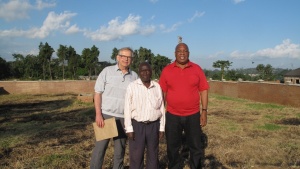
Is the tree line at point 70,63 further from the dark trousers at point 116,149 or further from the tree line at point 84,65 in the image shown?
the dark trousers at point 116,149

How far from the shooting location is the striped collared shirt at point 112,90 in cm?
313

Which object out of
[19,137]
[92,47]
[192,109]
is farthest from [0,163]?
[92,47]

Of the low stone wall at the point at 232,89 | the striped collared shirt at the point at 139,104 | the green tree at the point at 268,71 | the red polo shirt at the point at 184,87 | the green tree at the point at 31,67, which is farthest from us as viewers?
the green tree at the point at 31,67

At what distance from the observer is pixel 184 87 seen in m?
3.32

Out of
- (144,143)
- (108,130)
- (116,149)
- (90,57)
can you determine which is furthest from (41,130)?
(90,57)

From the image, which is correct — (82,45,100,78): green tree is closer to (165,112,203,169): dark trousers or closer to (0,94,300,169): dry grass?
(0,94,300,169): dry grass

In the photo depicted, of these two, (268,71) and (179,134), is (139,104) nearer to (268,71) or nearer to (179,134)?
(179,134)

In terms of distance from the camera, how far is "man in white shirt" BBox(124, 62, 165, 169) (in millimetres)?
2955

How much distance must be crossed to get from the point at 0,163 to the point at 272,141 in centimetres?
510

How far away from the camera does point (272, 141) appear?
591 cm

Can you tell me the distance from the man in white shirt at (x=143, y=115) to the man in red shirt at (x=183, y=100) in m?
0.37

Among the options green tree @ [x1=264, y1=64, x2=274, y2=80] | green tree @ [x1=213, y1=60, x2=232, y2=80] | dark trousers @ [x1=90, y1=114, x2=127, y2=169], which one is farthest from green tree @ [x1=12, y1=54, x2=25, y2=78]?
dark trousers @ [x1=90, y1=114, x2=127, y2=169]

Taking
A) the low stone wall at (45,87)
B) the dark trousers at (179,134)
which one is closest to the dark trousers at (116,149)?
the dark trousers at (179,134)

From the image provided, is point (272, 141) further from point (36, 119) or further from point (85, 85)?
point (85, 85)
